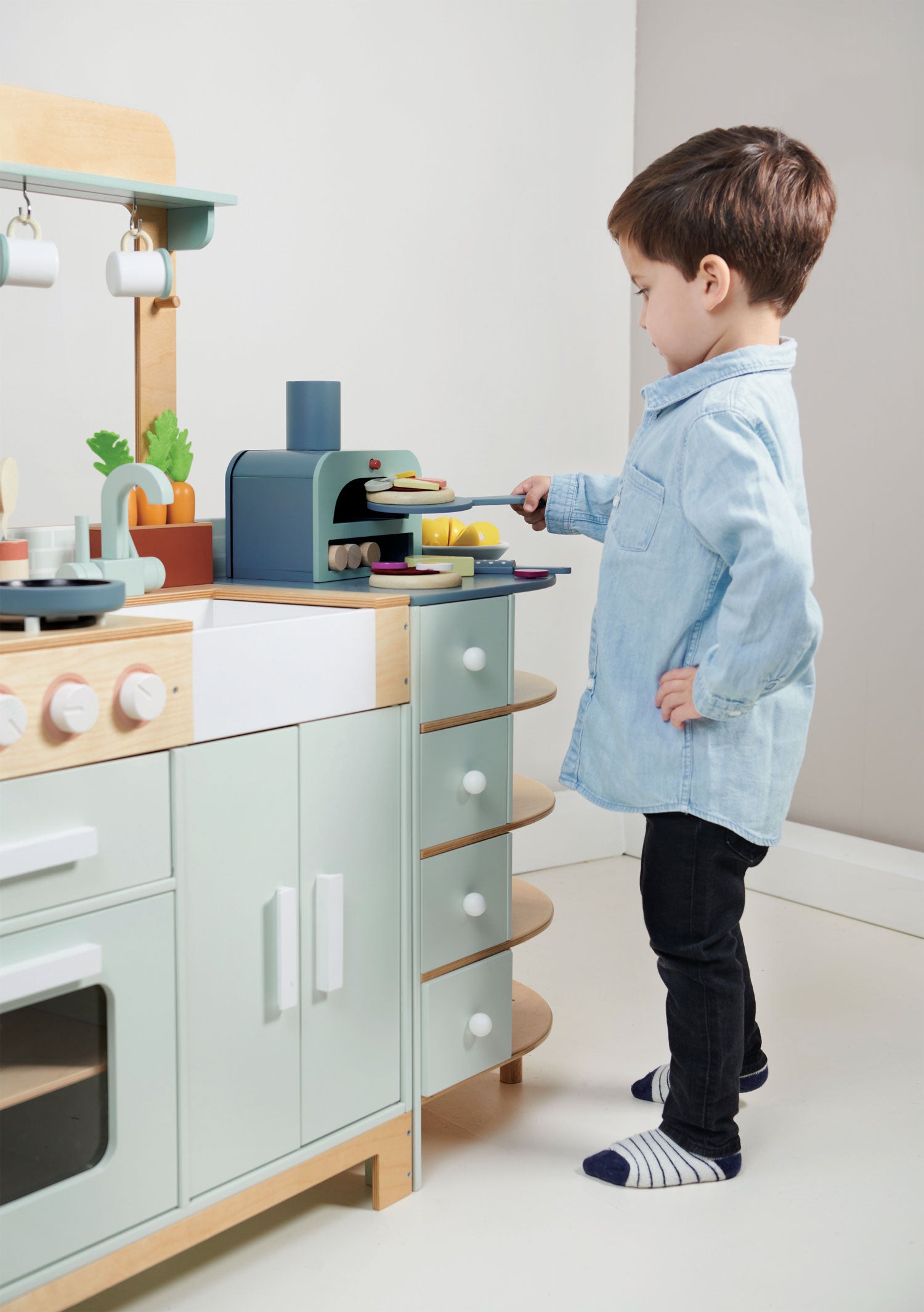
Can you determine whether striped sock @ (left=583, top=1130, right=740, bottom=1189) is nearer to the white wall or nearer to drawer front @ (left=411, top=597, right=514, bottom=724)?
drawer front @ (left=411, top=597, right=514, bottom=724)

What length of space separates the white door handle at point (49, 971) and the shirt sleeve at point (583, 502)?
93 cm

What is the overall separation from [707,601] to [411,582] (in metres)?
0.37

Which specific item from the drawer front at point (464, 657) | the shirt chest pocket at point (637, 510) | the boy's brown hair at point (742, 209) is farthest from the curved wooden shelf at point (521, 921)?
the boy's brown hair at point (742, 209)

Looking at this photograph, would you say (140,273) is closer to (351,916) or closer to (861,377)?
(351,916)

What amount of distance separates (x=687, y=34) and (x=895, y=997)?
225cm

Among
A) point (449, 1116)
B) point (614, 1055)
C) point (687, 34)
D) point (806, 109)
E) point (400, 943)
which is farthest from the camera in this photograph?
point (687, 34)

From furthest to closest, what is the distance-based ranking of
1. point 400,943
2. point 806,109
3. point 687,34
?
point 687,34
point 806,109
point 400,943

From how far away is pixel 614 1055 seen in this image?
2090 mm

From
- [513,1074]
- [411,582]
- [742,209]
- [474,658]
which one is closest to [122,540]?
[411,582]

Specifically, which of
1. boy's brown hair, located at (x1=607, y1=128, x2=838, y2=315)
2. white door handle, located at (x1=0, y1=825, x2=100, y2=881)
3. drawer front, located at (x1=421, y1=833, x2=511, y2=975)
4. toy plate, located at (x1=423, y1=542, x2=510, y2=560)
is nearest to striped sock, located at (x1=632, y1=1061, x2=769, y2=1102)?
drawer front, located at (x1=421, y1=833, x2=511, y2=975)

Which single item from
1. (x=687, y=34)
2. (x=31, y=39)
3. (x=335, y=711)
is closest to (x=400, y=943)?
(x=335, y=711)

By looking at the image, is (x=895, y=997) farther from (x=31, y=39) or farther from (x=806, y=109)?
(x=31, y=39)

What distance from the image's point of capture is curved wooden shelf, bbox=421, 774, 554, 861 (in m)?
1.67

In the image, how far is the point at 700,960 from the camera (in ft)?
5.43
